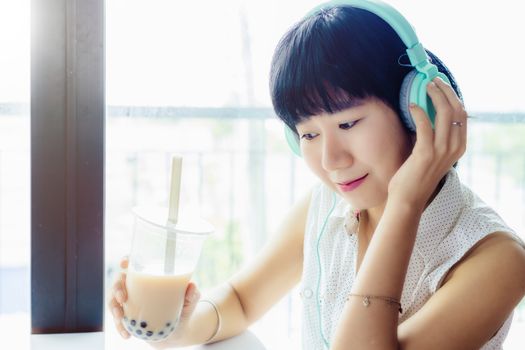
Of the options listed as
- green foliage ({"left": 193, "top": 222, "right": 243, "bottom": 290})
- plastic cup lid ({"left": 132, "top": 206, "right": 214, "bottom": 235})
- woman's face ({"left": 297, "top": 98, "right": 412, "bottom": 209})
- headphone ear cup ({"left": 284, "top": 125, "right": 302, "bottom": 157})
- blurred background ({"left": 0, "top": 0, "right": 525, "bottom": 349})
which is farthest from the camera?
green foliage ({"left": 193, "top": 222, "right": 243, "bottom": 290})

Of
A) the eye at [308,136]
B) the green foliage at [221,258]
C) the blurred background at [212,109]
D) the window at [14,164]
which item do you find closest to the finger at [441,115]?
the eye at [308,136]

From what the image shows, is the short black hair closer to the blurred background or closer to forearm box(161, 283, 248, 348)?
the blurred background

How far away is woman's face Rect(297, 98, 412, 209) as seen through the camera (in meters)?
1.01

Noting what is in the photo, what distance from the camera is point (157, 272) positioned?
98cm

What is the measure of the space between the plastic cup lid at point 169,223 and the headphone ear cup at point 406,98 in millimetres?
382

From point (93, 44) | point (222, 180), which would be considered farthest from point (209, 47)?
point (222, 180)

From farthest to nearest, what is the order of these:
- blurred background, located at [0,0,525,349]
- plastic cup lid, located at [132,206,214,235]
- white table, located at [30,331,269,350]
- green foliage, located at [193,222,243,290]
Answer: green foliage, located at [193,222,243,290]
blurred background, located at [0,0,525,349]
white table, located at [30,331,269,350]
plastic cup lid, located at [132,206,214,235]

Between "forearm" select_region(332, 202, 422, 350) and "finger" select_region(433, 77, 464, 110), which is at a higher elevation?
"finger" select_region(433, 77, 464, 110)

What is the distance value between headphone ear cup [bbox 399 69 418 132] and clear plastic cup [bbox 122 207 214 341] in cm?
38

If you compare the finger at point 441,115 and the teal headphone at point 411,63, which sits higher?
the teal headphone at point 411,63

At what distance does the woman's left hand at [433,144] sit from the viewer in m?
0.99

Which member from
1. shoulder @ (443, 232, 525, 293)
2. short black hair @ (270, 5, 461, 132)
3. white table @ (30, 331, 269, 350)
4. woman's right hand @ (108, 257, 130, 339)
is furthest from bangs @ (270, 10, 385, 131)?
white table @ (30, 331, 269, 350)

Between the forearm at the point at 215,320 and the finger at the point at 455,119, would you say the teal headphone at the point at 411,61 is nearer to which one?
the finger at the point at 455,119

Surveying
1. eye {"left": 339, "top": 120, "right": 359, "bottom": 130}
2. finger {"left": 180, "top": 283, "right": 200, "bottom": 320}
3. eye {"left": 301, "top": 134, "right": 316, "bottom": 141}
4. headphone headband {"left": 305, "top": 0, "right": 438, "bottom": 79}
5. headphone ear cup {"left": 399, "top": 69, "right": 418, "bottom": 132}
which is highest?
headphone headband {"left": 305, "top": 0, "right": 438, "bottom": 79}
